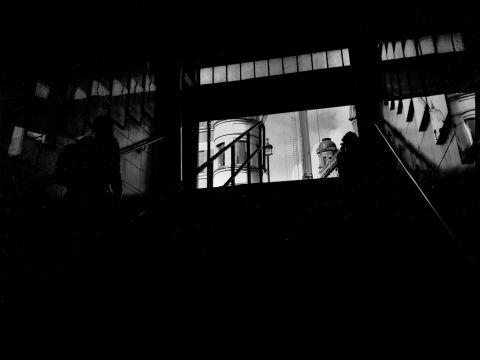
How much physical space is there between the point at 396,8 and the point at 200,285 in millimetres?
5420

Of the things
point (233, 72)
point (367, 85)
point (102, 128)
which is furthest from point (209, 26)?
point (102, 128)

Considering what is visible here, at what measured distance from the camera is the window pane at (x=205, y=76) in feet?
23.6

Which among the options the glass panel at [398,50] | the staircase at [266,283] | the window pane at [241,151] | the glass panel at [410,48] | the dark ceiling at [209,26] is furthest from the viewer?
the window pane at [241,151]

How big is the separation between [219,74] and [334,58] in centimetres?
224

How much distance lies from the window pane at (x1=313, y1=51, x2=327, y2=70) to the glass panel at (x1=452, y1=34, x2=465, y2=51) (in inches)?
95.5

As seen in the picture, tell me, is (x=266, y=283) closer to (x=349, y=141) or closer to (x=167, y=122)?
(x=349, y=141)

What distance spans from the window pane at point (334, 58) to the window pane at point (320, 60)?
0.07 m

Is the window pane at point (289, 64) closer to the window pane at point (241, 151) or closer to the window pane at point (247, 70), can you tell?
the window pane at point (247, 70)

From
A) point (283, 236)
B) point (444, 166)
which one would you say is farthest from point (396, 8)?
→ point (283, 236)

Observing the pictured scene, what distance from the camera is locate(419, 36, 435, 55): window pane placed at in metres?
4.87

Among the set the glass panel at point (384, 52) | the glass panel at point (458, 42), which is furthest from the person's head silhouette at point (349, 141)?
the glass panel at point (384, 52)

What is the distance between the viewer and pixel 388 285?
1701 millimetres

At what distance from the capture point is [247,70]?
7012mm

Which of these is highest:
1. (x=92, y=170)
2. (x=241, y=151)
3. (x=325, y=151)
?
(x=325, y=151)
